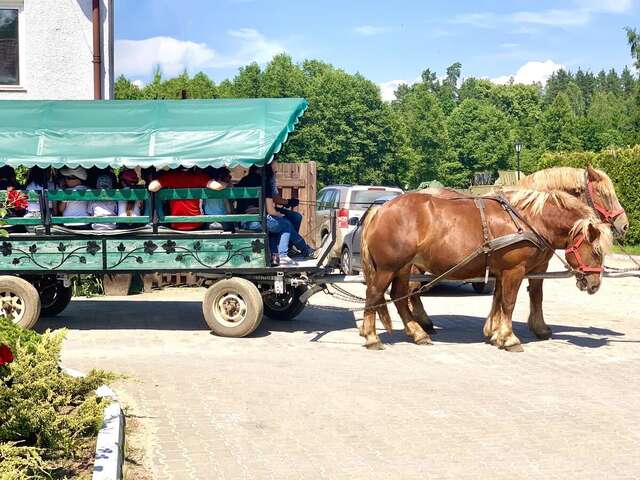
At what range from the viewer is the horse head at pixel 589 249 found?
10.5m

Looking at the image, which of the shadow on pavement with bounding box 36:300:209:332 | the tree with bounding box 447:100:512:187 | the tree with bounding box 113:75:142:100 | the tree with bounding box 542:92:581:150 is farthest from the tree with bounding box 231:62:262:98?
the shadow on pavement with bounding box 36:300:209:332

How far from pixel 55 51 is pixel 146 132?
746 centimetres

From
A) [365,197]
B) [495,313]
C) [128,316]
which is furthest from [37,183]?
[365,197]

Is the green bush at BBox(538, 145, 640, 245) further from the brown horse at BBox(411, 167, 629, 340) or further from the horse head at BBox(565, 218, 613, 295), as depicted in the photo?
the horse head at BBox(565, 218, 613, 295)

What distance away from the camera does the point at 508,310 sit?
10578 mm

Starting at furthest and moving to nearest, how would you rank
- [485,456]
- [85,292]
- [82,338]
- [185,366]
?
[85,292] → [82,338] → [185,366] → [485,456]

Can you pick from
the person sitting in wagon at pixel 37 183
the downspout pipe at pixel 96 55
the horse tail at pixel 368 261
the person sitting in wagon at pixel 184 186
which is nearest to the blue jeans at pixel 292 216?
the person sitting in wagon at pixel 184 186

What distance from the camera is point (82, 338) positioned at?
11586 mm

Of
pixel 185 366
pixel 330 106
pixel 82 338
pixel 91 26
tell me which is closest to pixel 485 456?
pixel 185 366

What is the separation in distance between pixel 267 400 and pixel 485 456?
2438mm

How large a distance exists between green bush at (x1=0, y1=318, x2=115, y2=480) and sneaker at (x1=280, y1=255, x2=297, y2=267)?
534cm

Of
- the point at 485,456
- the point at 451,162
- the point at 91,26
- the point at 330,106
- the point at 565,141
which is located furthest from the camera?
the point at 451,162

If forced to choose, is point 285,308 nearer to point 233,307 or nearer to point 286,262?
point 286,262

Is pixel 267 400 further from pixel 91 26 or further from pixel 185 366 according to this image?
pixel 91 26
